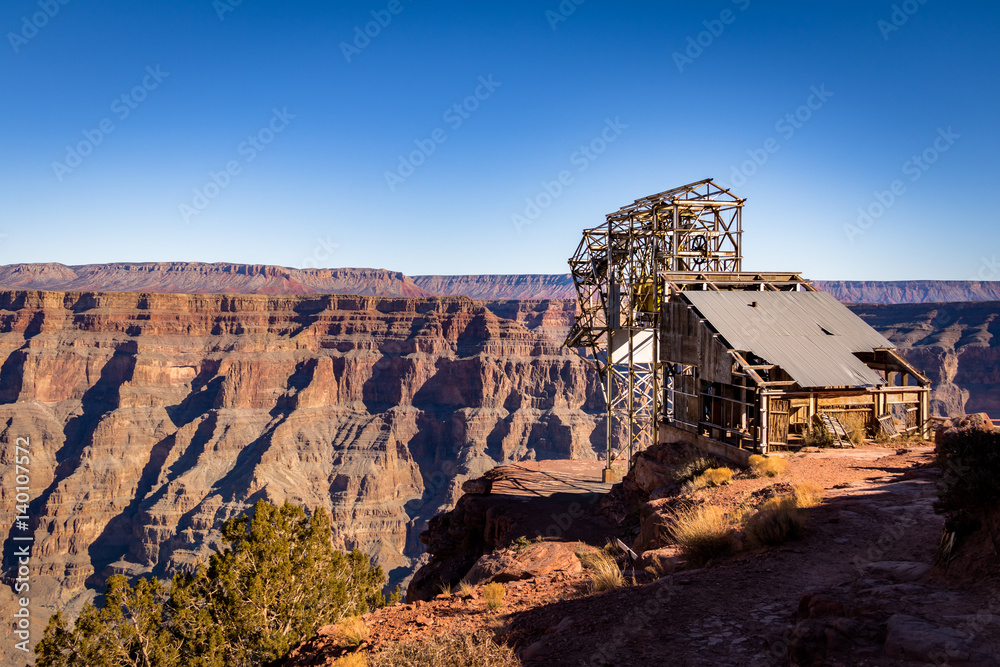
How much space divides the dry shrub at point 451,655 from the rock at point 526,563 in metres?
4.87

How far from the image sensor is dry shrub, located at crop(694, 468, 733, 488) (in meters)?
13.0

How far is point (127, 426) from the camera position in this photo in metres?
86.1

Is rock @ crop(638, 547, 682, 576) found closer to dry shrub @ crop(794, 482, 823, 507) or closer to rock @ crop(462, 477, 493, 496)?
dry shrub @ crop(794, 482, 823, 507)

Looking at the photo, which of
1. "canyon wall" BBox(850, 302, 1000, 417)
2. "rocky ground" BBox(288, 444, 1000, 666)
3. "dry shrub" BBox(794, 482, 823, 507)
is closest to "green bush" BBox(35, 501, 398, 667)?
"rocky ground" BBox(288, 444, 1000, 666)

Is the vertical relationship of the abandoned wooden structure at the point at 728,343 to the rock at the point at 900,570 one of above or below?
above

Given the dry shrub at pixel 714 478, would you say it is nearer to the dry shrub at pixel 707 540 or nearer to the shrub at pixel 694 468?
the shrub at pixel 694 468

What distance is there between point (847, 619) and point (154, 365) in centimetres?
10857

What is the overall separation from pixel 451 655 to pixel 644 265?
1738 centimetres

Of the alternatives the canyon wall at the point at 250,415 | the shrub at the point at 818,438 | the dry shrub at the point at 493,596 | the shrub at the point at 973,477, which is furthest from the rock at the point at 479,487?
the canyon wall at the point at 250,415

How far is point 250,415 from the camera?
92.1m

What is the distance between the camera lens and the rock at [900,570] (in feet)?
21.4

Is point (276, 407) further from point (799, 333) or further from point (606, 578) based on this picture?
point (606, 578)

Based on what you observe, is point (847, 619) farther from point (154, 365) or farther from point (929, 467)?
point (154, 365)

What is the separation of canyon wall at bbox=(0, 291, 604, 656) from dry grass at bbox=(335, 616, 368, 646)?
56703 mm
